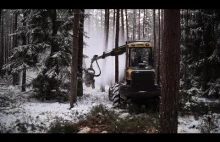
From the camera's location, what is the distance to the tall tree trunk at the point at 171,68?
719 cm

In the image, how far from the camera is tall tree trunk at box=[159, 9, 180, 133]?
7.19 m

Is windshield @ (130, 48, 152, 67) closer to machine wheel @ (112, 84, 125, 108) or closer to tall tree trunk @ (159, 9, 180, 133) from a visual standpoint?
machine wheel @ (112, 84, 125, 108)

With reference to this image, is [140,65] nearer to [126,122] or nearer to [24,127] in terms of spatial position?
[126,122]

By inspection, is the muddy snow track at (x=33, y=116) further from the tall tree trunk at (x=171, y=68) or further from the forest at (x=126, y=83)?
the tall tree trunk at (x=171, y=68)

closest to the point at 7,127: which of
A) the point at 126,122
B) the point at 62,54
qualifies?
the point at 126,122

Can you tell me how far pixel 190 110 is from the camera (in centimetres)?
1207

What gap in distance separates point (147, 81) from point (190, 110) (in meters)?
2.57

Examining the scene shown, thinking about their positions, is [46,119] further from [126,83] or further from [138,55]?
[138,55]

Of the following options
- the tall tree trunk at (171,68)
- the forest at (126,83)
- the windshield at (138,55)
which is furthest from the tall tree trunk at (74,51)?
the tall tree trunk at (171,68)

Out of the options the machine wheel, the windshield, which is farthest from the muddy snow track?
the windshield

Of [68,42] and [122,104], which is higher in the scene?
[68,42]

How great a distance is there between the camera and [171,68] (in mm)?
7203
